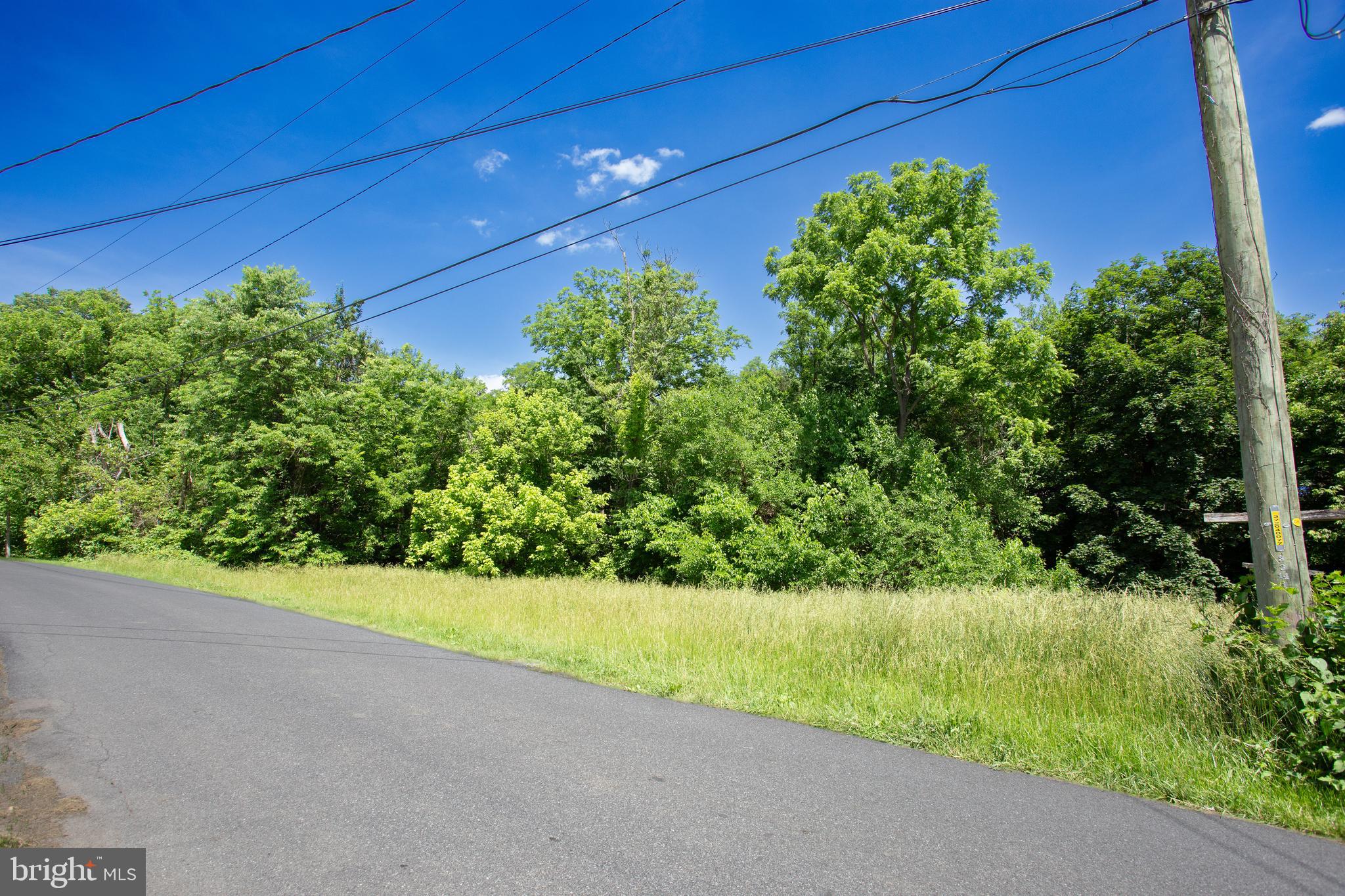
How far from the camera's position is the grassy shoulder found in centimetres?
407

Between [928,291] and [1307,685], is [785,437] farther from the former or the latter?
[1307,685]

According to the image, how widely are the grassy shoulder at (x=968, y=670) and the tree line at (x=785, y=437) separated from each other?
8.85m

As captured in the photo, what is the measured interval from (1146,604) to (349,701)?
8678mm

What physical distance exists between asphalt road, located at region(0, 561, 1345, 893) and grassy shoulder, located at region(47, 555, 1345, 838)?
1.08 feet

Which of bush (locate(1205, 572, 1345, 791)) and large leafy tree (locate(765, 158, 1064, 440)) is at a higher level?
large leafy tree (locate(765, 158, 1064, 440))

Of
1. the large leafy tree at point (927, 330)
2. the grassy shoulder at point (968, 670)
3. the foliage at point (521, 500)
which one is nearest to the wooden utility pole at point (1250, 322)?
the grassy shoulder at point (968, 670)

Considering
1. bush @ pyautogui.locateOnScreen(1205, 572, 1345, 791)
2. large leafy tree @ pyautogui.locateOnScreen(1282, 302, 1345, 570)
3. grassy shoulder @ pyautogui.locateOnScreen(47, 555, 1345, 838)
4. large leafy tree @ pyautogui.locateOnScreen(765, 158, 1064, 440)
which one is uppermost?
large leafy tree @ pyautogui.locateOnScreen(765, 158, 1064, 440)

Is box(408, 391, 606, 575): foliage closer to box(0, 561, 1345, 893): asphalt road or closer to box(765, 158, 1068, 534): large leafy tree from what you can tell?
box(765, 158, 1068, 534): large leafy tree

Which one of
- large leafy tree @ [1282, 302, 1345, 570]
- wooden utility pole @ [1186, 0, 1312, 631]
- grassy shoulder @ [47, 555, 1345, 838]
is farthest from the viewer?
large leafy tree @ [1282, 302, 1345, 570]

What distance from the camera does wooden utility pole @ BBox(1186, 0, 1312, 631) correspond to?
4414 millimetres

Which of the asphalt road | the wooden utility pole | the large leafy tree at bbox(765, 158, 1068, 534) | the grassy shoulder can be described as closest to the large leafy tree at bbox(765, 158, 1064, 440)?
the large leafy tree at bbox(765, 158, 1068, 534)

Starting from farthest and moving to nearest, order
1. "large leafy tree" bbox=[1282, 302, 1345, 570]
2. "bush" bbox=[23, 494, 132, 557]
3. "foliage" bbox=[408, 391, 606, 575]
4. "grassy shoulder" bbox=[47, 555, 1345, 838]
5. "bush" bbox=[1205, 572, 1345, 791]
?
"bush" bbox=[23, 494, 132, 557] < "foliage" bbox=[408, 391, 606, 575] < "large leafy tree" bbox=[1282, 302, 1345, 570] < "grassy shoulder" bbox=[47, 555, 1345, 838] < "bush" bbox=[1205, 572, 1345, 791]

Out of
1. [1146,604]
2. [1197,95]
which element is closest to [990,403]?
[1146,604]

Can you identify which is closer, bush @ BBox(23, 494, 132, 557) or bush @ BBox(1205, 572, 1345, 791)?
bush @ BBox(1205, 572, 1345, 791)
